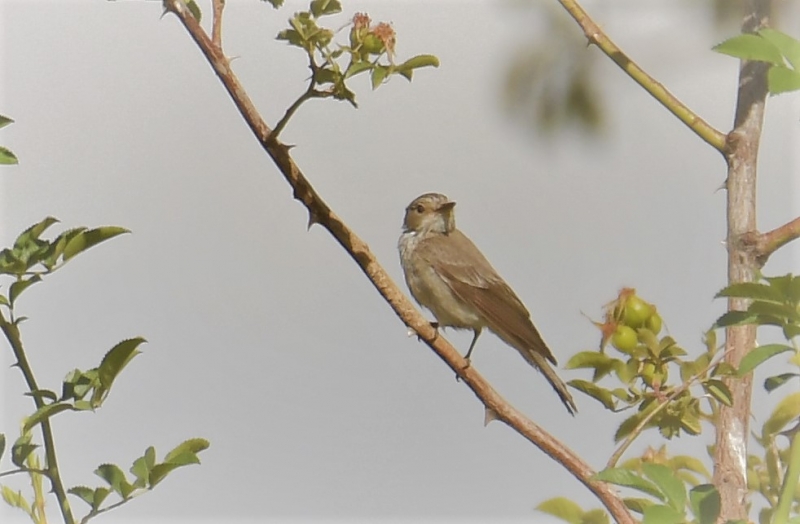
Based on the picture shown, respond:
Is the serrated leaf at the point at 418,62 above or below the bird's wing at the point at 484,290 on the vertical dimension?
below

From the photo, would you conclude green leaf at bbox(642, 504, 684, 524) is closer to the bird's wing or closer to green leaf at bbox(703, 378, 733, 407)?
green leaf at bbox(703, 378, 733, 407)

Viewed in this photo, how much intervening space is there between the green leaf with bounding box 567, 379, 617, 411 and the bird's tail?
153cm

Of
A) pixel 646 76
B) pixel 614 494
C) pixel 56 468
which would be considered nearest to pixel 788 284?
pixel 614 494

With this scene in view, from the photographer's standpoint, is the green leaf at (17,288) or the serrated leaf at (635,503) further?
the serrated leaf at (635,503)

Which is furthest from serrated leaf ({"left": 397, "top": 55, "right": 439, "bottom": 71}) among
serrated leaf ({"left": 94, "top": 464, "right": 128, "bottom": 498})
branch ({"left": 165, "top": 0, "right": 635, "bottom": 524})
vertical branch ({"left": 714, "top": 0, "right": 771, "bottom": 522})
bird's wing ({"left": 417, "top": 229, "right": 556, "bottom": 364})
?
bird's wing ({"left": 417, "top": 229, "right": 556, "bottom": 364})

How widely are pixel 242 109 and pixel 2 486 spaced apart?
824 millimetres

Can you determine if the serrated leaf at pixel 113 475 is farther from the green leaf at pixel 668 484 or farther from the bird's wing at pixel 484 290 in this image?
the bird's wing at pixel 484 290

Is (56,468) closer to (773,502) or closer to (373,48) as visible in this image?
(373,48)

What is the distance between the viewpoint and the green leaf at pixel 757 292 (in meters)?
1.34

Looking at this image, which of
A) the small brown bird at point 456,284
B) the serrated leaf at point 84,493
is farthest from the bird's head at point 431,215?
the serrated leaf at point 84,493

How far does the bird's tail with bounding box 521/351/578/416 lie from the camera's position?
341 centimetres

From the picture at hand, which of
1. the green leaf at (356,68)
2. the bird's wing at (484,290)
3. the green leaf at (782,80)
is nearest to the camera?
the green leaf at (782,80)

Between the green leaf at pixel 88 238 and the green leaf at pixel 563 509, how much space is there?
0.90 metres

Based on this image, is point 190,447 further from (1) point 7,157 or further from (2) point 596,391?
→ (2) point 596,391
